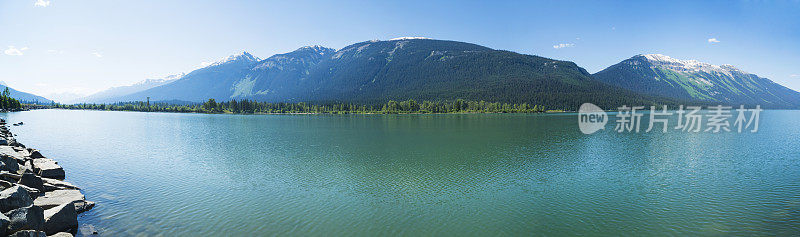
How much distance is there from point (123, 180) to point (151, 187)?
4.43m

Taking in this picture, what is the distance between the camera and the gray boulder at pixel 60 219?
14250mm

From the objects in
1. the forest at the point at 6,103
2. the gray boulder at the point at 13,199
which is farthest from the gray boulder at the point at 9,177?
the forest at the point at 6,103

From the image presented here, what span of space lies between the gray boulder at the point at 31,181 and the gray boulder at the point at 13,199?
565 centimetres

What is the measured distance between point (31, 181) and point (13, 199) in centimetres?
656

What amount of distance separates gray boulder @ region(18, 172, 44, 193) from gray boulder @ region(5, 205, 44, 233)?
23.4 ft

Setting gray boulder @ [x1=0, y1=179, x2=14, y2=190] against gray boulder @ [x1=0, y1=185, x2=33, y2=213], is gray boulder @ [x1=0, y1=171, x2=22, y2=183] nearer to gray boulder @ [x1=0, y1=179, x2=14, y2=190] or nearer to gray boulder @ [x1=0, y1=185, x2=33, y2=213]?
gray boulder @ [x1=0, y1=179, x2=14, y2=190]

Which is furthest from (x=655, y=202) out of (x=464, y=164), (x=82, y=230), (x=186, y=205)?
(x=82, y=230)

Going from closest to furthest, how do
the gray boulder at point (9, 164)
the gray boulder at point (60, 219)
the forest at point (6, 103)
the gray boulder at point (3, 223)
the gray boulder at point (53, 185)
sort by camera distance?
the gray boulder at point (3, 223)
the gray boulder at point (60, 219)
the gray boulder at point (53, 185)
the gray boulder at point (9, 164)
the forest at point (6, 103)

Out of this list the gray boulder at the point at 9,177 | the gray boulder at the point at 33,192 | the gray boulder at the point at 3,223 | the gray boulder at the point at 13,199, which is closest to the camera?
the gray boulder at the point at 3,223

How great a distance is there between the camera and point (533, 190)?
74.8ft

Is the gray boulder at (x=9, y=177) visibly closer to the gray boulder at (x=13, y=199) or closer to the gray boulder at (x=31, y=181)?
the gray boulder at (x=31, y=181)

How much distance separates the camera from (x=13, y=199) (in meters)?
13.9

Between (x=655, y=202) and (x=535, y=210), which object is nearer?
(x=535, y=210)

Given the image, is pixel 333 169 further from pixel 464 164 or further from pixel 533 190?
pixel 533 190
